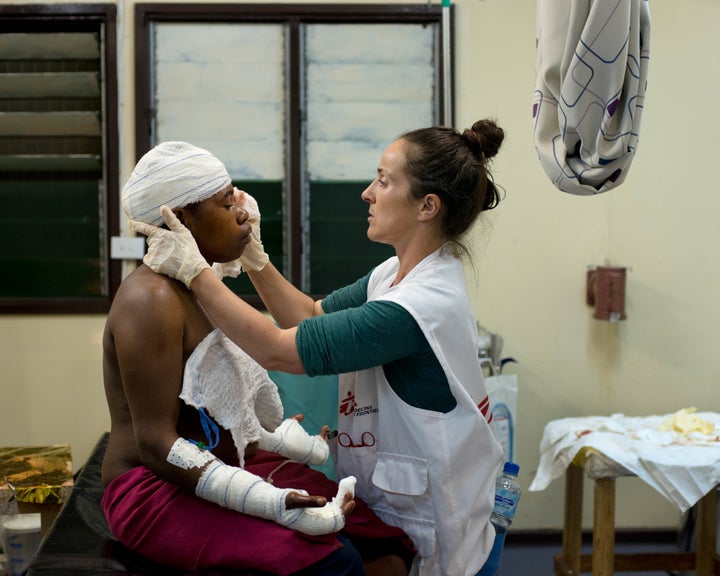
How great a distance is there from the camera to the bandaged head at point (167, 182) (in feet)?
5.48

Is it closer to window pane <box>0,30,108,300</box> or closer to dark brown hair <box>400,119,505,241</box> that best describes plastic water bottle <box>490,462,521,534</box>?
dark brown hair <box>400,119,505,241</box>

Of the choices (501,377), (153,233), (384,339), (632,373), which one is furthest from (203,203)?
(632,373)

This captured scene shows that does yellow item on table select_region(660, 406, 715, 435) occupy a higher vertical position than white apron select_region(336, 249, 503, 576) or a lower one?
lower

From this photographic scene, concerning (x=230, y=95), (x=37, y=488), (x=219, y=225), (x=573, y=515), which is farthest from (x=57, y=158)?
(x=573, y=515)

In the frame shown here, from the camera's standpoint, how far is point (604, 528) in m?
2.71

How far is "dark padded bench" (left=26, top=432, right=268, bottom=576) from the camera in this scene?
1644 mm

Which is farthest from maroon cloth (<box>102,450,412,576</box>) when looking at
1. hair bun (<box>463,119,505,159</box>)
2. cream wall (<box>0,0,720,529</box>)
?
cream wall (<box>0,0,720,529</box>)

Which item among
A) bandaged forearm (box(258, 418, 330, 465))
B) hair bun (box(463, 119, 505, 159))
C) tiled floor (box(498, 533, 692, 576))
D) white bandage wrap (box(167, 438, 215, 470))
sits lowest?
tiled floor (box(498, 533, 692, 576))

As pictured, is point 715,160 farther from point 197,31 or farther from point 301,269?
point 197,31

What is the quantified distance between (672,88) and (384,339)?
214 cm

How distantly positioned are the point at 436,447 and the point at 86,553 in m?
0.75

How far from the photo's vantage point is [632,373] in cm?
338

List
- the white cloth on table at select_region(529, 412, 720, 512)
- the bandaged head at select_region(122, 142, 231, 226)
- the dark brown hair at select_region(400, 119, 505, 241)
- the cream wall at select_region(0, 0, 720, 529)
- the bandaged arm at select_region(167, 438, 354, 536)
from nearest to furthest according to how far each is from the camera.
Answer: the bandaged arm at select_region(167, 438, 354, 536) → the bandaged head at select_region(122, 142, 231, 226) → the dark brown hair at select_region(400, 119, 505, 241) → the white cloth on table at select_region(529, 412, 720, 512) → the cream wall at select_region(0, 0, 720, 529)

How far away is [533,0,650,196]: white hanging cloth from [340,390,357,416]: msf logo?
64cm
